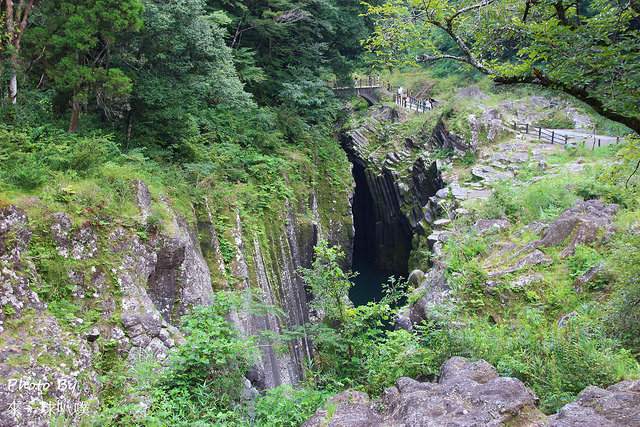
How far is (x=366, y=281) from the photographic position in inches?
997

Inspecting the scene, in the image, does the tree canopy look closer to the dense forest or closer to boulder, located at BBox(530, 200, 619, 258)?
the dense forest

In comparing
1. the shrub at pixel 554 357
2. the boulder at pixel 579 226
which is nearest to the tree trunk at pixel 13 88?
the shrub at pixel 554 357

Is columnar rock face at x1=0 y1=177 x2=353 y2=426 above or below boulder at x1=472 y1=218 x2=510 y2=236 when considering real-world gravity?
above

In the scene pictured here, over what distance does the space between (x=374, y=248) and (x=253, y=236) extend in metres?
16.8

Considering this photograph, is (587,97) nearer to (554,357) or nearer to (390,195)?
(554,357)

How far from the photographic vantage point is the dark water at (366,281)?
894 inches

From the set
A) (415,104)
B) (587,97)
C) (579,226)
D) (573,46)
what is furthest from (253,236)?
(415,104)

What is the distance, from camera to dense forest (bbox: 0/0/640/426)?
15.9 ft

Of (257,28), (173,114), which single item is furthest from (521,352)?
(257,28)

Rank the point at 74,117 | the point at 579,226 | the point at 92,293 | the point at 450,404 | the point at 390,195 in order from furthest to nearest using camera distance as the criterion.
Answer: the point at 390,195, the point at 74,117, the point at 579,226, the point at 92,293, the point at 450,404

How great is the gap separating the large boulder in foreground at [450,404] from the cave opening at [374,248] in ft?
56.2

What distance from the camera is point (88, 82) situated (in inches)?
363

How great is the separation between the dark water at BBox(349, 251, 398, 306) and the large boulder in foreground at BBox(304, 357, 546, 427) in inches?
630

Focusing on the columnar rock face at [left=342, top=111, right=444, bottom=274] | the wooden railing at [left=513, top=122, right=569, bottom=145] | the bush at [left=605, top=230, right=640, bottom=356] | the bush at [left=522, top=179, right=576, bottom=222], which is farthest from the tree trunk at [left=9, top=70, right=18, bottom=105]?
the wooden railing at [left=513, top=122, right=569, bottom=145]
